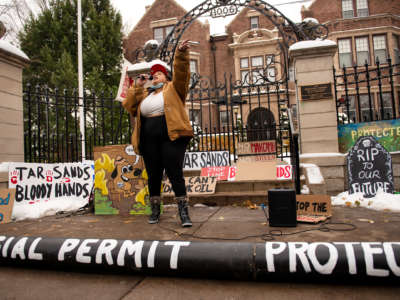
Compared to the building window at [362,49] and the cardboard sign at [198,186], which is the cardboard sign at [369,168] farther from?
the building window at [362,49]

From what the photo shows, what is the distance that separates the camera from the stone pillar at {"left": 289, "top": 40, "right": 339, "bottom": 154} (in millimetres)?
5785

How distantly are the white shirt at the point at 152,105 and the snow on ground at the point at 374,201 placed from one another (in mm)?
3430

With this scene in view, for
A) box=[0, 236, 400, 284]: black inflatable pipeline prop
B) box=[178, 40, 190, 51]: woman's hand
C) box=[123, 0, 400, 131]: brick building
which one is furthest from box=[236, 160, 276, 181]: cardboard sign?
box=[123, 0, 400, 131]: brick building

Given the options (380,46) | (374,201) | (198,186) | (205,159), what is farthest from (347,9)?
(198,186)

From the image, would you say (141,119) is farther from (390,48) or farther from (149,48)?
(390,48)

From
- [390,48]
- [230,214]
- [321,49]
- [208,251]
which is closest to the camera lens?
[208,251]

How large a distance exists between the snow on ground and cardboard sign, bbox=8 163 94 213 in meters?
4.72

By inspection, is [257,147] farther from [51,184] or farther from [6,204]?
[6,204]

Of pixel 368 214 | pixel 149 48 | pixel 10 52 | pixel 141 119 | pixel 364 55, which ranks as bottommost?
pixel 368 214

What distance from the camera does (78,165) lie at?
5773mm

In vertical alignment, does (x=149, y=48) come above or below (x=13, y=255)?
above

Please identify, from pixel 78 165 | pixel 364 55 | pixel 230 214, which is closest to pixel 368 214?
pixel 230 214

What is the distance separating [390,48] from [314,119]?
54.0 ft

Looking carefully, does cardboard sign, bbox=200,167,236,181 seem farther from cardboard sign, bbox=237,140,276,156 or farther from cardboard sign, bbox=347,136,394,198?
cardboard sign, bbox=347,136,394,198
